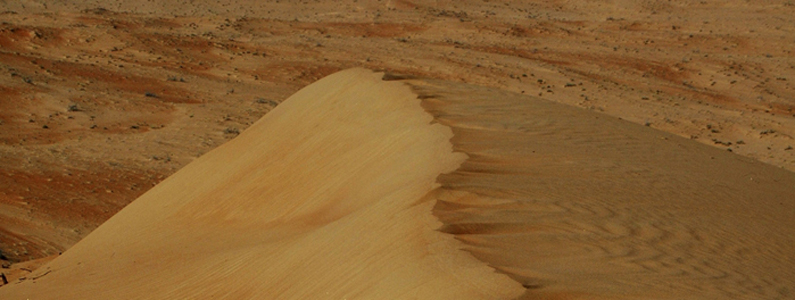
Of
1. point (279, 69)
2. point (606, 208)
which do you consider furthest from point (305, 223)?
point (279, 69)

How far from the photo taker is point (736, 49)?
63.9 feet

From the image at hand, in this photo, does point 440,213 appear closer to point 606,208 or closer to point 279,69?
point 606,208

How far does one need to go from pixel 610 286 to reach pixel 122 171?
8173 millimetres

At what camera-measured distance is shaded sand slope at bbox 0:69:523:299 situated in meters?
3.84

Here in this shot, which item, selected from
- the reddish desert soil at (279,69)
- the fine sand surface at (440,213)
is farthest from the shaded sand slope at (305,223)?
the reddish desert soil at (279,69)

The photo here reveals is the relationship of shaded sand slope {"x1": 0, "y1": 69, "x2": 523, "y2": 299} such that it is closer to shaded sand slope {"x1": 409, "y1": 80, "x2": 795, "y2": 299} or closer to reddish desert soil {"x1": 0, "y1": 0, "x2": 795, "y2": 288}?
shaded sand slope {"x1": 409, "y1": 80, "x2": 795, "y2": 299}

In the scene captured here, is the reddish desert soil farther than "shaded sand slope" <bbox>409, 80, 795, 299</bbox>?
Yes

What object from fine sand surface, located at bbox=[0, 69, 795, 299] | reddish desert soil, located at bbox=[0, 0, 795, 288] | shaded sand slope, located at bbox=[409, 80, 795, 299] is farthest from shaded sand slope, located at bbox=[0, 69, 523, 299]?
reddish desert soil, located at bbox=[0, 0, 795, 288]

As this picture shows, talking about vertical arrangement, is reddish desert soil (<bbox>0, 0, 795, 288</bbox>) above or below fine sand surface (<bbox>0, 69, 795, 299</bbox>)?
above

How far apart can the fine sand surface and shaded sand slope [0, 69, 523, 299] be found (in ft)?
0.05

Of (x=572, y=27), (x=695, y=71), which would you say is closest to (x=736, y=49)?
(x=695, y=71)

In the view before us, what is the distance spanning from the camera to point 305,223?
543 centimetres

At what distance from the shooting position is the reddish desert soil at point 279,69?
10547 millimetres

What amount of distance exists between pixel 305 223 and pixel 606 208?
187cm
